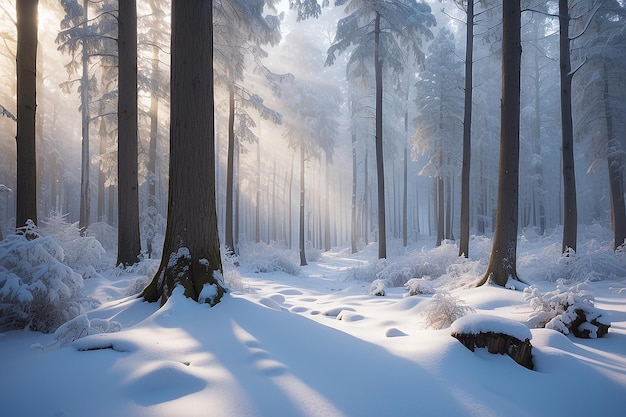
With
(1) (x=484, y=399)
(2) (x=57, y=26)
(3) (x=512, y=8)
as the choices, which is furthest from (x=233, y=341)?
(2) (x=57, y=26)

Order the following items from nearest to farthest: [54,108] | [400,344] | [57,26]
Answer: [400,344] → [57,26] → [54,108]

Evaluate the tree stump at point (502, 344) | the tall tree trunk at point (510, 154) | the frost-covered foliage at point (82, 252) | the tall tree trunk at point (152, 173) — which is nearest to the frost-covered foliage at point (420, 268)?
the tall tree trunk at point (510, 154)

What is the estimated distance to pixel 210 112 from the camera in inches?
174

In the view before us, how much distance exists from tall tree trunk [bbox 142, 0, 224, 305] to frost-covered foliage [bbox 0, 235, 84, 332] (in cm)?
95

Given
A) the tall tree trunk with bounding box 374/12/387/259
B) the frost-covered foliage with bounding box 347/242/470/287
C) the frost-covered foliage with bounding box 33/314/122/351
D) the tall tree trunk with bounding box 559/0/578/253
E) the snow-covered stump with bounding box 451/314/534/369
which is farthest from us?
the tall tree trunk with bounding box 374/12/387/259

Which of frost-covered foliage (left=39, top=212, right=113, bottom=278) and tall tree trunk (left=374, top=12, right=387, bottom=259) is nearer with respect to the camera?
frost-covered foliage (left=39, top=212, right=113, bottom=278)

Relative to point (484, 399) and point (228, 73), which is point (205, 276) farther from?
point (228, 73)

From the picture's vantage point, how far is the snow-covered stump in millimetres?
2873

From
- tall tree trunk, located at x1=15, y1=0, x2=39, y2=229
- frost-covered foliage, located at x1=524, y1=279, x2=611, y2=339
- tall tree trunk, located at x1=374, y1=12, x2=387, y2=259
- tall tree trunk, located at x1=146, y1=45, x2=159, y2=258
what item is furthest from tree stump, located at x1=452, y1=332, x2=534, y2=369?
tall tree trunk, located at x1=146, y1=45, x2=159, y2=258

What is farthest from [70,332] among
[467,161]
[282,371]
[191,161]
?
[467,161]

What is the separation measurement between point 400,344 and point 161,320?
2561 mm

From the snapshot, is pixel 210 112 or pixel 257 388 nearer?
pixel 257 388

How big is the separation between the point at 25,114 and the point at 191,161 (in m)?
4.43

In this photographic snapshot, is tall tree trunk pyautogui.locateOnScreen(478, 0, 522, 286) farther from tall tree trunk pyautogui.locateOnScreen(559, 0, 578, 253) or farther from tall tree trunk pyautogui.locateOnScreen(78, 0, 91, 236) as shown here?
tall tree trunk pyautogui.locateOnScreen(78, 0, 91, 236)
